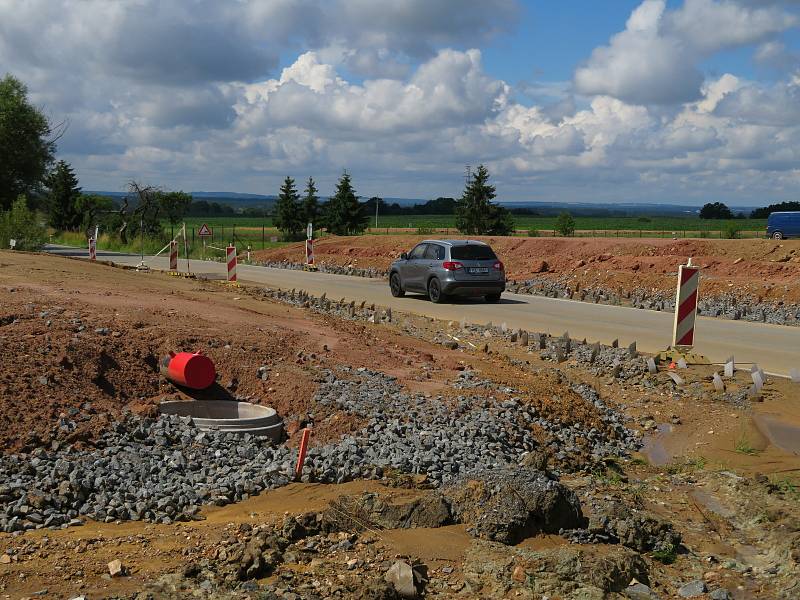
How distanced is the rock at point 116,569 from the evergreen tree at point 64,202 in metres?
73.4

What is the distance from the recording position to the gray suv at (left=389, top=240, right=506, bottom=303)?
69.4 feet

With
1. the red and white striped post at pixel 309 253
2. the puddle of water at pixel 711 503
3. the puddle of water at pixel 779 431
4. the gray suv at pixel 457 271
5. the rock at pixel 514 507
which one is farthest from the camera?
the red and white striped post at pixel 309 253

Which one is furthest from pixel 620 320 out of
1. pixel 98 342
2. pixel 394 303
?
pixel 98 342

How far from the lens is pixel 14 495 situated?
6.21m

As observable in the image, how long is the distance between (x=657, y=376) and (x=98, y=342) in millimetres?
6893

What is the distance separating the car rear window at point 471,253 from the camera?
2148 cm

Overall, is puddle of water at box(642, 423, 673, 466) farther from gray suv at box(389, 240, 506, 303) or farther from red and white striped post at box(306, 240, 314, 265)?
red and white striped post at box(306, 240, 314, 265)

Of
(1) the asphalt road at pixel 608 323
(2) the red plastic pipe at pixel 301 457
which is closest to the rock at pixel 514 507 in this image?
(2) the red plastic pipe at pixel 301 457

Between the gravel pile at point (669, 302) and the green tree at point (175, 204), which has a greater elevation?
the green tree at point (175, 204)

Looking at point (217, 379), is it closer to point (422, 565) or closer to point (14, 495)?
point (14, 495)

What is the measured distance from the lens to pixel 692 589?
17.5ft

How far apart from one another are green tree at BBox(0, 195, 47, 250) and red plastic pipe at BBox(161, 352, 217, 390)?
2534 cm

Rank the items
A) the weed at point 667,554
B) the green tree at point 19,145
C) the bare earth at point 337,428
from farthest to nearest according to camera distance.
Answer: the green tree at point 19,145
the weed at point 667,554
the bare earth at point 337,428

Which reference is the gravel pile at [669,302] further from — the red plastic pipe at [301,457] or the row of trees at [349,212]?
the row of trees at [349,212]
